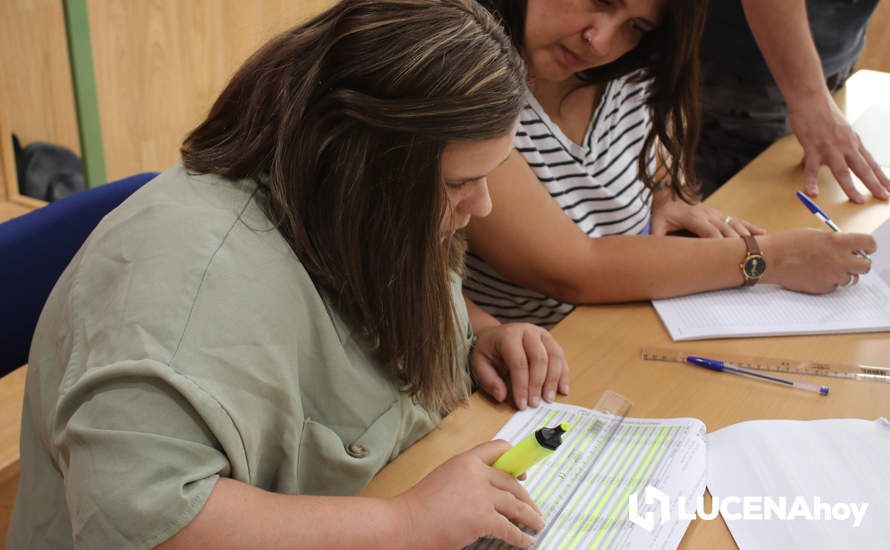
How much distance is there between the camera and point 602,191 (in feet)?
4.68

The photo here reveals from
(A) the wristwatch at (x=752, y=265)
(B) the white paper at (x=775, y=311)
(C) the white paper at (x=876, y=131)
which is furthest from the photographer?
(C) the white paper at (x=876, y=131)

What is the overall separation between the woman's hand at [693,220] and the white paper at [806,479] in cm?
51

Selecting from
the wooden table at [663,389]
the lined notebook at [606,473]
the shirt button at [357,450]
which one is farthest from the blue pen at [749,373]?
the shirt button at [357,450]

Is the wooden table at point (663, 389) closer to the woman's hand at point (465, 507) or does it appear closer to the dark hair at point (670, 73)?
the woman's hand at point (465, 507)

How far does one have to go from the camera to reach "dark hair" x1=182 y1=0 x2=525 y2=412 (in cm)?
78

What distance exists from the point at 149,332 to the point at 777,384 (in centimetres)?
80

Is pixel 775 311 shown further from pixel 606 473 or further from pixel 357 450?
pixel 357 450

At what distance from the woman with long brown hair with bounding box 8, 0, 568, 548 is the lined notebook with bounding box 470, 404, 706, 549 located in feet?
0.19

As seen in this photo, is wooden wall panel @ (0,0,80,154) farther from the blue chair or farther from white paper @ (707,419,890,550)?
white paper @ (707,419,890,550)

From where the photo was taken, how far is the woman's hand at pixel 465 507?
0.79 m

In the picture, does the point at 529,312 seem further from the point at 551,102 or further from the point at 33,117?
Answer: the point at 33,117

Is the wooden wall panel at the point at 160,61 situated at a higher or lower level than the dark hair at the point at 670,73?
lower

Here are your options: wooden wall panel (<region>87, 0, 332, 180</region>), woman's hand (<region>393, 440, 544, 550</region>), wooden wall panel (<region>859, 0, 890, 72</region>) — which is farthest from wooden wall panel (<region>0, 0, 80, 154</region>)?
wooden wall panel (<region>859, 0, 890, 72</region>)

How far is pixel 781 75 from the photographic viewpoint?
1767mm
